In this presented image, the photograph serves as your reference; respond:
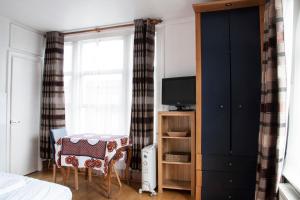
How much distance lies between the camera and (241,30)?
256cm

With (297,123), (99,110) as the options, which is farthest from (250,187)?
(99,110)

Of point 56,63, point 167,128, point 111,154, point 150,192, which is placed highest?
point 56,63

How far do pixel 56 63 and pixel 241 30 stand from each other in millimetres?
3052

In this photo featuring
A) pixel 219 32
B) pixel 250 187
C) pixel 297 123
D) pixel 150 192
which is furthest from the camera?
pixel 150 192

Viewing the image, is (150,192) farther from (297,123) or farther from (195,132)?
(297,123)

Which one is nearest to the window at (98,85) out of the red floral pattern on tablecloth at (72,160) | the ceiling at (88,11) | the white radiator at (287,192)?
the ceiling at (88,11)

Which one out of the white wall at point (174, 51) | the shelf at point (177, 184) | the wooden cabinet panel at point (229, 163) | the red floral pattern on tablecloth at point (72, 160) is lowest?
the shelf at point (177, 184)

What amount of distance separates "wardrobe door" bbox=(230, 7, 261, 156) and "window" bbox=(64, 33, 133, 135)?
1.73 meters

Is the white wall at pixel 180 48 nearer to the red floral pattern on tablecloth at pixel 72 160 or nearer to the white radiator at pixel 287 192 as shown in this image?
the red floral pattern on tablecloth at pixel 72 160

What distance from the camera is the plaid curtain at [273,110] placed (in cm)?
174

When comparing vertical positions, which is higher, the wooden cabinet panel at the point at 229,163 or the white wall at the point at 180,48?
the white wall at the point at 180,48

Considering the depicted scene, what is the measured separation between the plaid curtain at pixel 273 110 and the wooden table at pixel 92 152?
1.73 metres

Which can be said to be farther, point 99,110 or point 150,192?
point 99,110

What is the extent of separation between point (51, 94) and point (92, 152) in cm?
162
